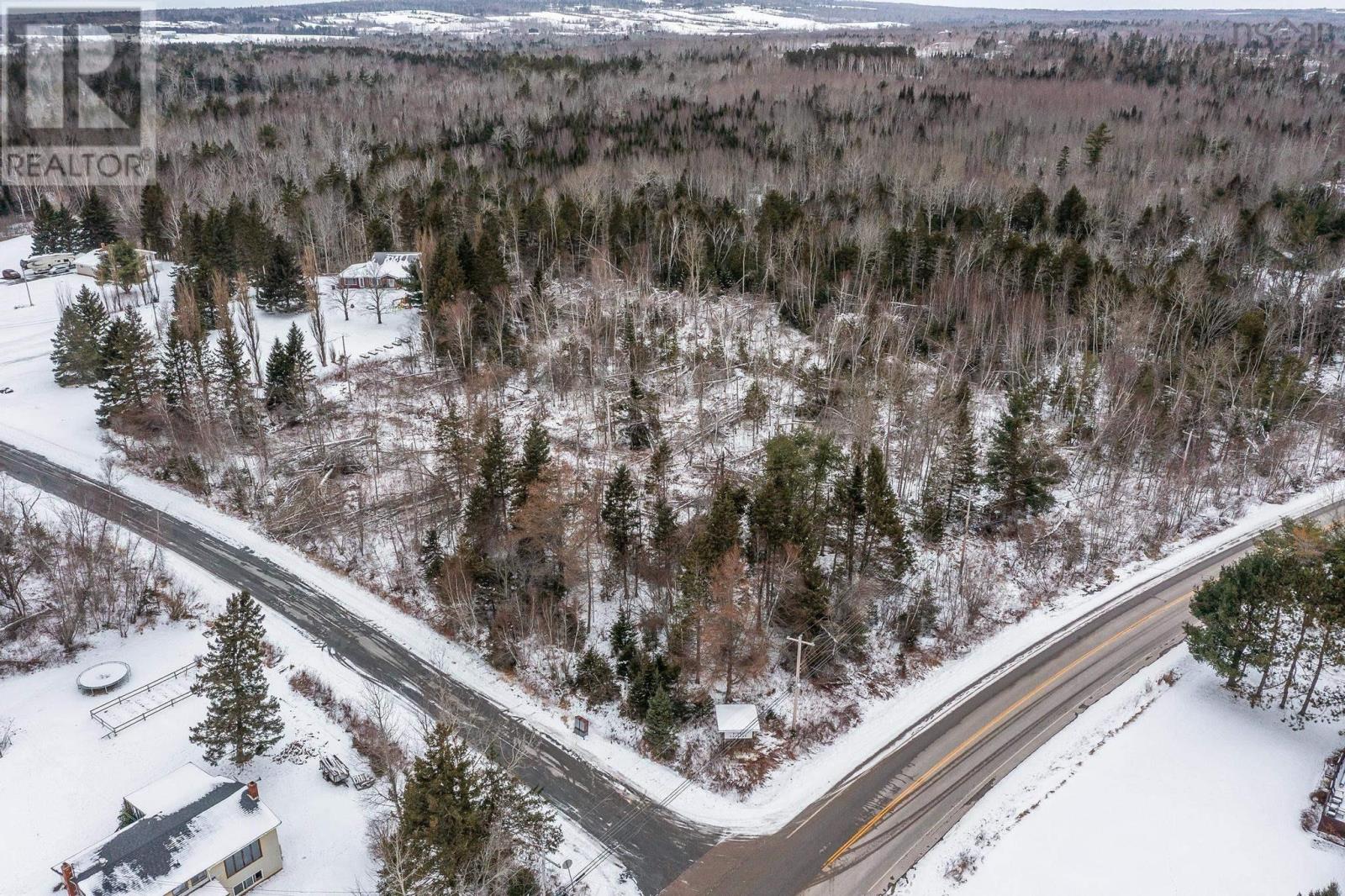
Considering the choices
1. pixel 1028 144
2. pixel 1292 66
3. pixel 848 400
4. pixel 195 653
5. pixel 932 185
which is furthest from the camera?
pixel 1292 66

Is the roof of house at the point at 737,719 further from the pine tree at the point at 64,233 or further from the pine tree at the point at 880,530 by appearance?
the pine tree at the point at 64,233

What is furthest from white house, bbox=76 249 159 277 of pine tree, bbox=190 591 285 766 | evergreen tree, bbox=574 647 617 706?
evergreen tree, bbox=574 647 617 706

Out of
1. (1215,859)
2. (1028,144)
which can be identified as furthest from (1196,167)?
(1215,859)

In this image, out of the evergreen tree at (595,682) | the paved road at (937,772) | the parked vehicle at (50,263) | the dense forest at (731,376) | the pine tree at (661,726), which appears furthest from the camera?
the parked vehicle at (50,263)

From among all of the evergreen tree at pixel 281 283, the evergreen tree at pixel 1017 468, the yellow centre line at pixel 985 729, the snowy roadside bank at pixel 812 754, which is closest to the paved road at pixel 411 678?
the snowy roadside bank at pixel 812 754

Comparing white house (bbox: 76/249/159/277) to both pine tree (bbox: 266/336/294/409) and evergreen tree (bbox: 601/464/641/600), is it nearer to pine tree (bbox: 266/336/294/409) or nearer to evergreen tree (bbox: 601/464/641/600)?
pine tree (bbox: 266/336/294/409)

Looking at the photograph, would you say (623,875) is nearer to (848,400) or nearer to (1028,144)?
(848,400)
